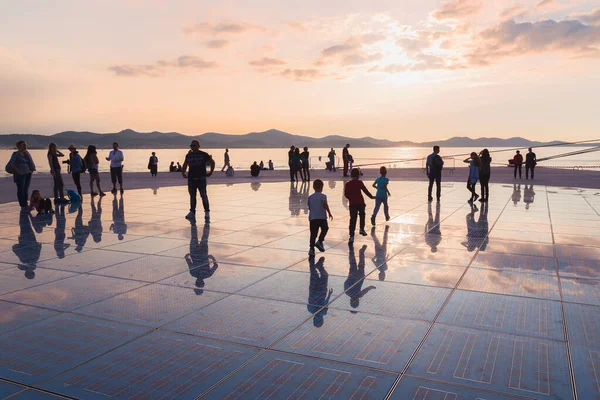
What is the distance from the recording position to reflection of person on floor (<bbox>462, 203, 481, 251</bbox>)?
8.48 m

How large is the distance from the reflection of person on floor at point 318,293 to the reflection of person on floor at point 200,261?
1.39 meters

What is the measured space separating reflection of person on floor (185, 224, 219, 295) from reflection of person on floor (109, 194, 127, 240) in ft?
5.54

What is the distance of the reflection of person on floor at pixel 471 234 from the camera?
8.48 meters

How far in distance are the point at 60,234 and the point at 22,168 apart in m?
4.80

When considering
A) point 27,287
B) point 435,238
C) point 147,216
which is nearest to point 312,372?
point 27,287

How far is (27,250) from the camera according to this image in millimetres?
8062

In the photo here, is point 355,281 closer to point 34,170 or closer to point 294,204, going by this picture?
point 294,204

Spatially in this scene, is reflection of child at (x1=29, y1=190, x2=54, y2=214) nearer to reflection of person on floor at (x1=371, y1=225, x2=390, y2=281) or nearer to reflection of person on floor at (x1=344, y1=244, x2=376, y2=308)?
reflection of person on floor at (x1=371, y1=225, x2=390, y2=281)

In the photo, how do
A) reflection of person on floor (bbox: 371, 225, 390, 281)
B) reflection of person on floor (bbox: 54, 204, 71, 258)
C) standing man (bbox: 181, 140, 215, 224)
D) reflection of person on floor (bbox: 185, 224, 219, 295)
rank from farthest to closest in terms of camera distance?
standing man (bbox: 181, 140, 215, 224), reflection of person on floor (bbox: 54, 204, 71, 258), reflection of person on floor (bbox: 371, 225, 390, 281), reflection of person on floor (bbox: 185, 224, 219, 295)

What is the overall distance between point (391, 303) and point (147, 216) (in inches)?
333

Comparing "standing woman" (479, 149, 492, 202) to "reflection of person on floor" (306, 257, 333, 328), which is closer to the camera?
"reflection of person on floor" (306, 257, 333, 328)

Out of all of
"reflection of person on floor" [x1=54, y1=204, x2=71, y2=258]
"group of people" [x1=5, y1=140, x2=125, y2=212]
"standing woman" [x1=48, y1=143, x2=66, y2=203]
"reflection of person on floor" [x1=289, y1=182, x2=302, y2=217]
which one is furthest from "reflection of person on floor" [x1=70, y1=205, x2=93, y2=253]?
"reflection of person on floor" [x1=289, y1=182, x2=302, y2=217]

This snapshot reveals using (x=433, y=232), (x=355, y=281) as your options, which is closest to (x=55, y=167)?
(x=433, y=232)

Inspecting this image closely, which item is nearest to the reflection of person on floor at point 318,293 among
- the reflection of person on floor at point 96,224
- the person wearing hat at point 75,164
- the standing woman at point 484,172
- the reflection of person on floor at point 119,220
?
the reflection of person on floor at point 119,220
